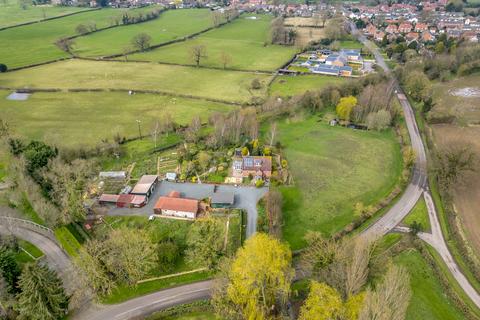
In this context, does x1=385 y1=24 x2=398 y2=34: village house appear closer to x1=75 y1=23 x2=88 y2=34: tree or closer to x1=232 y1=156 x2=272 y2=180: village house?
x1=232 y1=156 x2=272 y2=180: village house

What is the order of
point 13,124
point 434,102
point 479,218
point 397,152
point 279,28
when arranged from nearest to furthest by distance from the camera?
point 479,218 < point 397,152 < point 13,124 < point 434,102 < point 279,28

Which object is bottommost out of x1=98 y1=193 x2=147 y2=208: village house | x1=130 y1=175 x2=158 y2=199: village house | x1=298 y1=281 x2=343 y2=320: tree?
x1=98 y1=193 x2=147 y2=208: village house

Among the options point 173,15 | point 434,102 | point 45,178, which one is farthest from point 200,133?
point 173,15

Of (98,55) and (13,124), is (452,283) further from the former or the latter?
(98,55)

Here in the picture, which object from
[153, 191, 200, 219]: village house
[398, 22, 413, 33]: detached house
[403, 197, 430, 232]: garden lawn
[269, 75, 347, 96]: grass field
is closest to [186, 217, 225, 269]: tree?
[153, 191, 200, 219]: village house

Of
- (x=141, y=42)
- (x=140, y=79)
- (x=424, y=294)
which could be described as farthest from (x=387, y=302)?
(x=141, y=42)

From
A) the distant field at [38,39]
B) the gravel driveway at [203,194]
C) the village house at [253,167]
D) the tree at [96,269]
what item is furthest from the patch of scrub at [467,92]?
the distant field at [38,39]

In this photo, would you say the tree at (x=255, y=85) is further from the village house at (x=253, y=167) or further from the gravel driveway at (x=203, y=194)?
the gravel driveway at (x=203, y=194)
